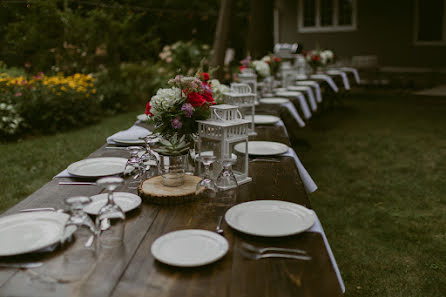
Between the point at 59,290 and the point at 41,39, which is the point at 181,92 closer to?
the point at 59,290

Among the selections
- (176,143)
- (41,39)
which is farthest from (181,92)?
(41,39)

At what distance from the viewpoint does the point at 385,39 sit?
14469mm

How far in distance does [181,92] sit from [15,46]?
881cm

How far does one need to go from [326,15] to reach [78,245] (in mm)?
15247

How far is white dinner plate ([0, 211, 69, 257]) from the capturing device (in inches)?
59.4

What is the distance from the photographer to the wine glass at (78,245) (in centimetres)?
136

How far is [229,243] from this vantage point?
162 cm

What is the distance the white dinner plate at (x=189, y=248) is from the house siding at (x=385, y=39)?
13587mm

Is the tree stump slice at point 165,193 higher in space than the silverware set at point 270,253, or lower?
Answer: higher

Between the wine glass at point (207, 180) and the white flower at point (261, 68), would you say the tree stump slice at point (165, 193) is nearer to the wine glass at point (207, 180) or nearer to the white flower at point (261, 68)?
the wine glass at point (207, 180)

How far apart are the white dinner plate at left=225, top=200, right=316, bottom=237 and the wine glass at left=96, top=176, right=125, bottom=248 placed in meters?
0.42

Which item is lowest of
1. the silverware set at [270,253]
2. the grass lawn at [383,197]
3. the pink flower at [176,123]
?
the grass lawn at [383,197]

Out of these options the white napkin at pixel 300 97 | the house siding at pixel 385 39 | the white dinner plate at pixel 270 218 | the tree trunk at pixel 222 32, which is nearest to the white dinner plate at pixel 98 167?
the white dinner plate at pixel 270 218

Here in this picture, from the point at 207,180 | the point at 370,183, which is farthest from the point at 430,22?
the point at 207,180
